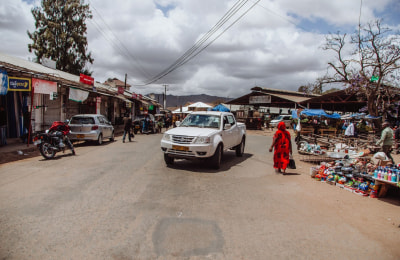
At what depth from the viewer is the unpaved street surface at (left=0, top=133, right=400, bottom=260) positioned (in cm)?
344

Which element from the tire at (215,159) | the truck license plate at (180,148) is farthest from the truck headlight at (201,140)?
the tire at (215,159)

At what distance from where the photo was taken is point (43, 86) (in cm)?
1359

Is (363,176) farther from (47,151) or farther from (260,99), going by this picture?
(260,99)

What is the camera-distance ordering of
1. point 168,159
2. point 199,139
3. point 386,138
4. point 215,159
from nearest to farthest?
point 199,139 < point 215,159 < point 168,159 < point 386,138

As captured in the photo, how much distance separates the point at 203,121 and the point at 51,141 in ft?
18.8

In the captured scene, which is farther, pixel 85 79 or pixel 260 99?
pixel 260 99

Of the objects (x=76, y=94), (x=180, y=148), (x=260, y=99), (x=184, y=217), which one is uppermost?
(x=260, y=99)

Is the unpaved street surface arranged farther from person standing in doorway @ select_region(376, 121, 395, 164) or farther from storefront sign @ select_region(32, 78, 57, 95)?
storefront sign @ select_region(32, 78, 57, 95)

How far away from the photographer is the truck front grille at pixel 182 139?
8.23 m

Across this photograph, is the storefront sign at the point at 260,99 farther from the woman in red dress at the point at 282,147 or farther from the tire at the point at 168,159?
the tire at the point at 168,159

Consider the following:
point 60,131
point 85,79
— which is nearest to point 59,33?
point 85,79

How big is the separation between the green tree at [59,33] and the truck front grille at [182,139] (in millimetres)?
31844

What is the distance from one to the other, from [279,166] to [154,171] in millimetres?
3921

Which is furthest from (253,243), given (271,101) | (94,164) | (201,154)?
(271,101)
